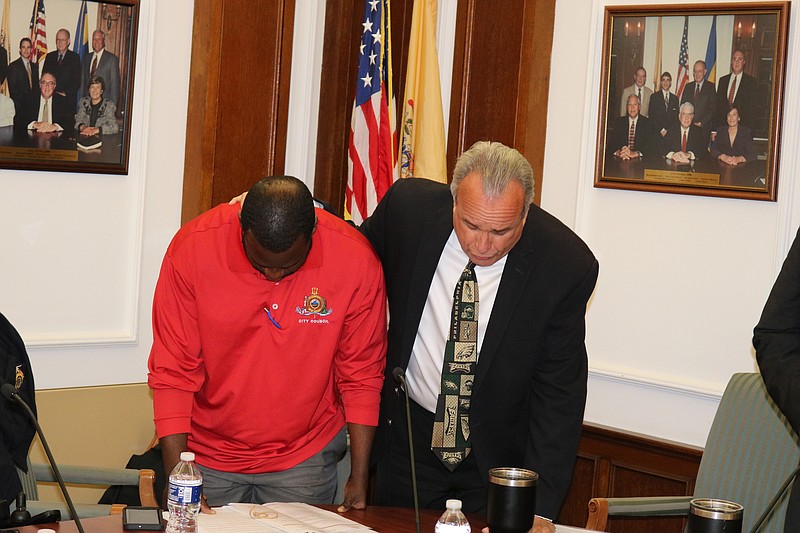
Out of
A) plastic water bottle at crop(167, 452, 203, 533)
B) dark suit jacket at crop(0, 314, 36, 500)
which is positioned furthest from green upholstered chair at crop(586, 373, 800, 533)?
dark suit jacket at crop(0, 314, 36, 500)

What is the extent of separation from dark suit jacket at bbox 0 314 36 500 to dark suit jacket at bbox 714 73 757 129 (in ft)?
8.39

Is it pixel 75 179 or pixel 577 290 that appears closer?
pixel 577 290

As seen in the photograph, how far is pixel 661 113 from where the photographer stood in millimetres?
3865

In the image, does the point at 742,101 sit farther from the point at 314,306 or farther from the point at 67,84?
the point at 67,84

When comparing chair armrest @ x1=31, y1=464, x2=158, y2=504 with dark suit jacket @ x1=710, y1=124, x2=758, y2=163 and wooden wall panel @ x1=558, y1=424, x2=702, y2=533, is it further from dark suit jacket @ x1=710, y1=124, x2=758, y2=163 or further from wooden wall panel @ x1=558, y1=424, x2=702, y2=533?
dark suit jacket @ x1=710, y1=124, x2=758, y2=163

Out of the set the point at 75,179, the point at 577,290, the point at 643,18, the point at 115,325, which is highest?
the point at 643,18

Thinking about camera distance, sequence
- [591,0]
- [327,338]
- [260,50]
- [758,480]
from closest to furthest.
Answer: [327,338] → [758,480] → [591,0] → [260,50]

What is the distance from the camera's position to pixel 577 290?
2.79m

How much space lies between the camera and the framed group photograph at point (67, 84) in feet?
12.0

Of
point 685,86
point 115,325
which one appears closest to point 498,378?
point 685,86

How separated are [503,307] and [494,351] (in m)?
Answer: 0.12

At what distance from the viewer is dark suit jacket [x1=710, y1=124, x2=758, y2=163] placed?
3654 mm

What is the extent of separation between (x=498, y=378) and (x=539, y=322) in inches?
7.7

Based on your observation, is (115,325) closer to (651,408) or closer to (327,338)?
(327,338)
